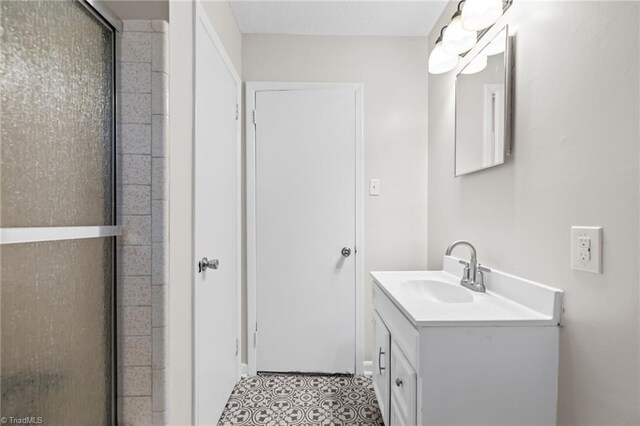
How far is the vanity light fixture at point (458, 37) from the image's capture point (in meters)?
1.49

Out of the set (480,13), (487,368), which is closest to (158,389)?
(487,368)

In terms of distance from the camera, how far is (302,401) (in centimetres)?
193

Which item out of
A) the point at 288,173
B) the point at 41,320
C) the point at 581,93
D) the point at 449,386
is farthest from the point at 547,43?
the point at 41,320

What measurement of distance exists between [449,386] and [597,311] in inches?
17.8

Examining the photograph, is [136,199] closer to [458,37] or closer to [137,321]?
[137,321]

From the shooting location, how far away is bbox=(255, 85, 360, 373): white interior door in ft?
7.25

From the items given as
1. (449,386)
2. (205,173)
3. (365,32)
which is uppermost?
(365,32)

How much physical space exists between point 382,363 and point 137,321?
1102mm

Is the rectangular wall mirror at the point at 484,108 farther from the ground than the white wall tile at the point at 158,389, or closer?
farther from the ground

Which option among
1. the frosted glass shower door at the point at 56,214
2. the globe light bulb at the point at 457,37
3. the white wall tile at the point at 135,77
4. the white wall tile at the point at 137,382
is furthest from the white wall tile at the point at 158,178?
the globe light bulb at the point at 457,37

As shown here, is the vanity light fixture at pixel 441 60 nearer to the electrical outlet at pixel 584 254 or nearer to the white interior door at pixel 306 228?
the white interior door at pixel 306 228

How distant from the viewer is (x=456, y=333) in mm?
1012

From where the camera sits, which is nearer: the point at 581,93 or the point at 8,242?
the point at 8,242

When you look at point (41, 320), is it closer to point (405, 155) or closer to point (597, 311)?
point (597, 311)
